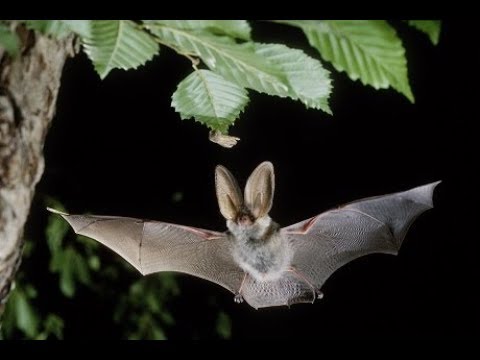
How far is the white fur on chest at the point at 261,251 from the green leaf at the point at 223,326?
2156mm

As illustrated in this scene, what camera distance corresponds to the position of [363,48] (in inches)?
46.1

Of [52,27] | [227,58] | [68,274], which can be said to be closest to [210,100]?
[227,58]

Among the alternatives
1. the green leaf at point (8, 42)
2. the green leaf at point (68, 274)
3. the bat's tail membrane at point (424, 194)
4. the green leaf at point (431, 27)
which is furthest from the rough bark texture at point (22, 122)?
the green leaf at point (68, 274)

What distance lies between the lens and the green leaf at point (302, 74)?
105 centimetres

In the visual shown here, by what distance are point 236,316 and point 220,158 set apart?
1.31 metres

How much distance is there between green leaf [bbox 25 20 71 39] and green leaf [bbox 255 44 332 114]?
37 cm

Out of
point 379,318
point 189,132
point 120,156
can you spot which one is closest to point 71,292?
point 120,156

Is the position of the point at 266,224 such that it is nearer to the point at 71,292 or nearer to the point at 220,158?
the point at 71,292

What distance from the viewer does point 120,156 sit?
3.25 meters

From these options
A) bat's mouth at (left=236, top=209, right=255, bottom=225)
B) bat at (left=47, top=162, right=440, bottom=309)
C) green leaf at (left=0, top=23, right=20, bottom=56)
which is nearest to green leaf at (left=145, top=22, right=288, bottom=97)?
green leaf at (left=0, top=23, right=20, bottom=56)

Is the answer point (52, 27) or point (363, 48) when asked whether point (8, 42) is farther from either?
point (363, 48)

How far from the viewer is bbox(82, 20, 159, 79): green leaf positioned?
0.94 m

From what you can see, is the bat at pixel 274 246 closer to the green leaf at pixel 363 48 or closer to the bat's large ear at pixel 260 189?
the bat's large ear at pixel 260 189

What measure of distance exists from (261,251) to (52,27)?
0.95 m
